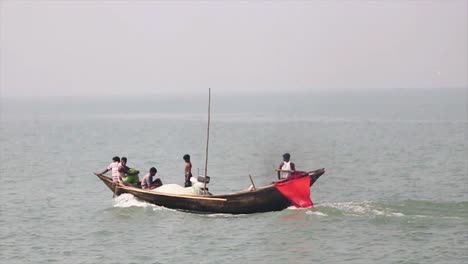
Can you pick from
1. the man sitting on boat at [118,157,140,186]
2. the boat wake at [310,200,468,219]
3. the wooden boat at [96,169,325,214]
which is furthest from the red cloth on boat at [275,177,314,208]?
the man sitting on boat at [118,157,140,186]

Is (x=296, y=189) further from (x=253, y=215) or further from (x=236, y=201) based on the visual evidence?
(x=236, y=201)

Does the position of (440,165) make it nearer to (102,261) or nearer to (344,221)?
(344,221)

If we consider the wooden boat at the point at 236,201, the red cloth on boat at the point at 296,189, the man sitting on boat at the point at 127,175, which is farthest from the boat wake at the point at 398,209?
the man sitting on boat at the point at 127,175

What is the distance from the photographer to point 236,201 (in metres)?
26.5

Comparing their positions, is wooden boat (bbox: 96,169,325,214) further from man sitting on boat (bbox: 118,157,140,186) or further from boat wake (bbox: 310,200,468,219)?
man sitting on boat (bbox: 118,157,140,186)

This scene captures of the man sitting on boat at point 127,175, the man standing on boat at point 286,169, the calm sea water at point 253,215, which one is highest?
the man standing on boat at point 286,169

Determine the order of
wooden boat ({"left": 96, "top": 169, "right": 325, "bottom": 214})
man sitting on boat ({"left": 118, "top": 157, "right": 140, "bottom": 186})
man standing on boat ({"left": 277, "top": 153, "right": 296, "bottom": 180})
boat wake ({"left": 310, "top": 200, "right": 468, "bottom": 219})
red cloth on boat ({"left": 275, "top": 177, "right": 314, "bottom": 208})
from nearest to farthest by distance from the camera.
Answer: red cloth on boat ({"left": 275, "top": 177, "right": 314, "bottom": 208})
wooden boat ({"left": 96, "top": 169, "right": 325, "bottom": 214})
man standing on boat ({"left": 277, "top": 153, "right": 296, "bottom": 180})
boat wake ({"left": 310, "top": 200, "right": 468, "bottom": 219})
man sitting on boat ({"left": 118, "top": 157, "right": 140, "bottom": 186})

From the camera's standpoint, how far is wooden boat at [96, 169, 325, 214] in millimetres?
26156

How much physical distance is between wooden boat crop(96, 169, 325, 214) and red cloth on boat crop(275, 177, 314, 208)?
0.16 metres

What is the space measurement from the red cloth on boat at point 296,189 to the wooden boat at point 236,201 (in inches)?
6.1

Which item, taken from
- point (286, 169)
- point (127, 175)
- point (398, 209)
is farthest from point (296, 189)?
point (127, 175)

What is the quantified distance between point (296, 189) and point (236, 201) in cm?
219

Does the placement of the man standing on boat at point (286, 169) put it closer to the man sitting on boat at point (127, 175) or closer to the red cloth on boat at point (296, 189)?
the red cloth on boat at point (296, 189)

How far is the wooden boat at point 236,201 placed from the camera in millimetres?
26156
